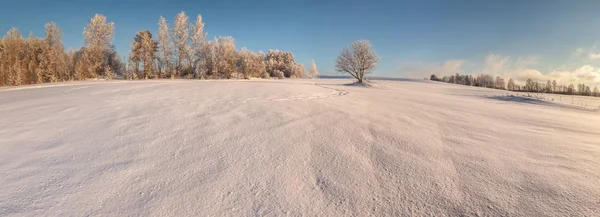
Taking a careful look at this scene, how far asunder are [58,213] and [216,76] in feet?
76.5

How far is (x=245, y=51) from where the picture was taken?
2681cm

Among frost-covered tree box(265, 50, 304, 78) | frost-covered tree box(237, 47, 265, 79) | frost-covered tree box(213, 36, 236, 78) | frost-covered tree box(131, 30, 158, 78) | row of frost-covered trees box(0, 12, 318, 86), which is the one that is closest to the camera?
row of frost-covered trees box(0, 12, 318, 86)

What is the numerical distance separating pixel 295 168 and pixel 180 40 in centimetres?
2363

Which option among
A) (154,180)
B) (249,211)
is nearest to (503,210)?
(249,211)

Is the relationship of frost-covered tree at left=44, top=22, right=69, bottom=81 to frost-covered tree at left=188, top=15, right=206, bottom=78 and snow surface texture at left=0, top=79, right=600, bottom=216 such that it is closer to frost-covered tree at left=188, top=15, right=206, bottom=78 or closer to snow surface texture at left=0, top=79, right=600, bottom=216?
frost-covered tree at left=188, top=15, right=206, bottom=78

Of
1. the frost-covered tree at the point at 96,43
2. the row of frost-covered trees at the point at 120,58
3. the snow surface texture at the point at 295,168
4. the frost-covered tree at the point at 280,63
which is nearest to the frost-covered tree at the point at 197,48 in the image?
the row of frost-covered trees at the point at 120,58

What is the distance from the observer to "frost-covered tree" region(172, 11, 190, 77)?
2228 cm

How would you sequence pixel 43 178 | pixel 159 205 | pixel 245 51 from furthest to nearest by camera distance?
1. pixel 245 51
2. pixel 43 178
3. pixel 159 205

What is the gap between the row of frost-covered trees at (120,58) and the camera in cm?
1644

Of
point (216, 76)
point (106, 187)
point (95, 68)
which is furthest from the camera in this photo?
point (216, 76)

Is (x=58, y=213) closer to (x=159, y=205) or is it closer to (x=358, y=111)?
(x=159, y=205)

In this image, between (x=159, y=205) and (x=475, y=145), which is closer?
(x=159, y=205)

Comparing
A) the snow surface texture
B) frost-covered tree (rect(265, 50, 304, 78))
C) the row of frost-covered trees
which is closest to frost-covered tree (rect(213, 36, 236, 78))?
the row of frost-covered trees

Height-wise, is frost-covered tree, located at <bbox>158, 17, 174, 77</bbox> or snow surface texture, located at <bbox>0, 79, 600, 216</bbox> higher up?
frost-covered tree, located at <bbox>158, 17, 174, 77</bbox>
